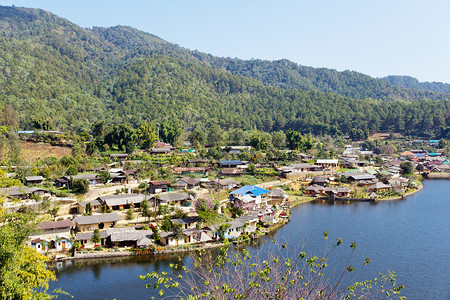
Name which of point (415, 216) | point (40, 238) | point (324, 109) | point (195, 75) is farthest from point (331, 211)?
point (195, 75)

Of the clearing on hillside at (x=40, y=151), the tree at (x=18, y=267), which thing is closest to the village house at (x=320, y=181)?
the clearing on hillside at (x=40, y=151)

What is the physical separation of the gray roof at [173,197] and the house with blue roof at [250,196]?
4603 millimetres

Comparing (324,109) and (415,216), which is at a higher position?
(324,109)

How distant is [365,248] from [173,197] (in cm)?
1471

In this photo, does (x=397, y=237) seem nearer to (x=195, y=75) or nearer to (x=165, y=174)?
(x=165, y=174)

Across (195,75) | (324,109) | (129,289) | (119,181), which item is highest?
(195,75)

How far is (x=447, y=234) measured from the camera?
2916cm

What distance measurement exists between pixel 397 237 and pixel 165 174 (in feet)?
68.9

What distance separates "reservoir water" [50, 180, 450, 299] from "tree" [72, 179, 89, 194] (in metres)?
9.79

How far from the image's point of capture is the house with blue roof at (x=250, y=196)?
33156 mm

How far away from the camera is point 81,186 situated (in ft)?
102

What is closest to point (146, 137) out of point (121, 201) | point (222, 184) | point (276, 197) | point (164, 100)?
point (222, 184)

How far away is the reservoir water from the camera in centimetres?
1962

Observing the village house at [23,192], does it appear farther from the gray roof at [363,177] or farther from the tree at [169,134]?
the gray roof at [363,177]
